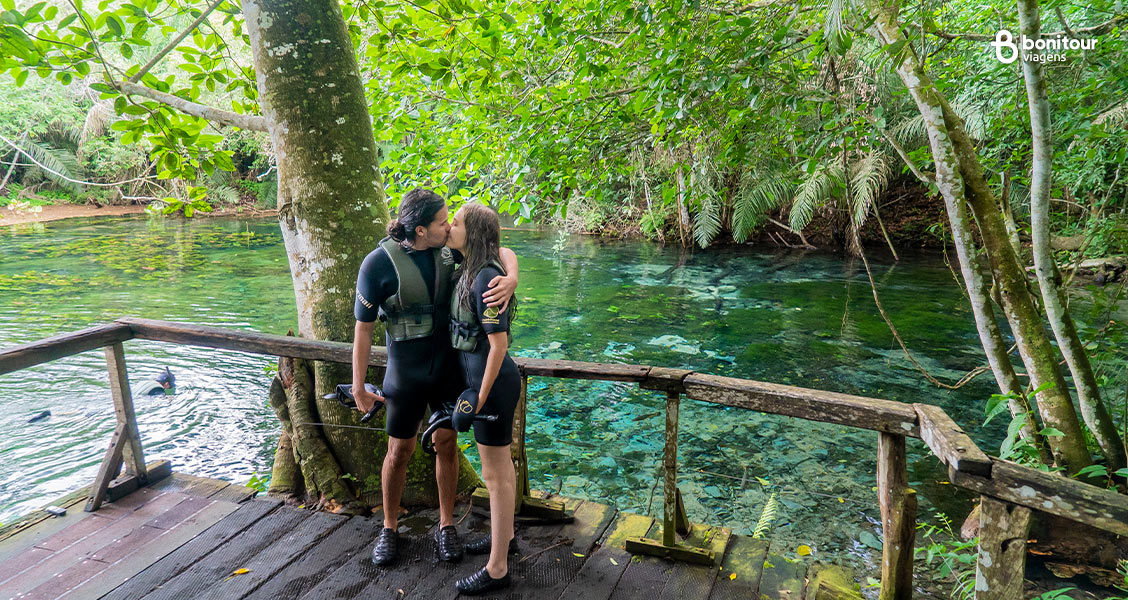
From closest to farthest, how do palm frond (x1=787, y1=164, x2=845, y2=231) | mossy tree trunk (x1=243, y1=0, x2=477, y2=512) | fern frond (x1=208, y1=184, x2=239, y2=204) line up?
mossy tree trunk (x1=243, y1=0, x2=477, y2=512)
palm frond (x1=787, y1=164, x2=845, y2=231)
fern frond (x1=208, y1=184, x2=239, y2=204)

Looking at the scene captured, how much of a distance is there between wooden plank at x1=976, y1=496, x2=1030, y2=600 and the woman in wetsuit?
1.73 metres

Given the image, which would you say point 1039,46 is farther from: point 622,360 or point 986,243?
point 622,360

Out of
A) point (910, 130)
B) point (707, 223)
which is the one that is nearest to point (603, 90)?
point (910, 130)

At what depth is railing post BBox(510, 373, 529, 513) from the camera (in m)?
3.25

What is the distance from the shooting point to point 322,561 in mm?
3045

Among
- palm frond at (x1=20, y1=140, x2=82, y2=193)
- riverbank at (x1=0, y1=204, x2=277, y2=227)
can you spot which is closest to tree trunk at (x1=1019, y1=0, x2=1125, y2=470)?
riverbank at (x1=0, y1=204, x2=277, y2=227)

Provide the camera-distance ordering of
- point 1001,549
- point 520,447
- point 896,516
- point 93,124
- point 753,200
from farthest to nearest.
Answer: point 93,124, point 753,200, point 520,447, point 896,516, point 1001,549

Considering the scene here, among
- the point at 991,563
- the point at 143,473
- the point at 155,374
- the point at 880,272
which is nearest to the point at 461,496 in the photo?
the point at 143,473

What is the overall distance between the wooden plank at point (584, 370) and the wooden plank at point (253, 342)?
76cm

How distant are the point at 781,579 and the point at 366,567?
1.84 meters

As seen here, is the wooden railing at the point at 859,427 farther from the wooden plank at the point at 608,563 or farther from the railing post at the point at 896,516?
the wooden plank at the point at 608,563

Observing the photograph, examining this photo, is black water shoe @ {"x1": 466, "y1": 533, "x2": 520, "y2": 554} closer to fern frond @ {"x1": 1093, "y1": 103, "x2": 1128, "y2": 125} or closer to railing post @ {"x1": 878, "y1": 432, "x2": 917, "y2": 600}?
railing post @ {"x1": 878, "y1": 432, "x2": 917, "y2": 600}

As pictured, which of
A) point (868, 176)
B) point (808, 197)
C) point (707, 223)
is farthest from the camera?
point (707, 223)

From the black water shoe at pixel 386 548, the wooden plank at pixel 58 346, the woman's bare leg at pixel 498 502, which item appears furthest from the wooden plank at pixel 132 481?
the woman's bare leg at pixel 498 502
